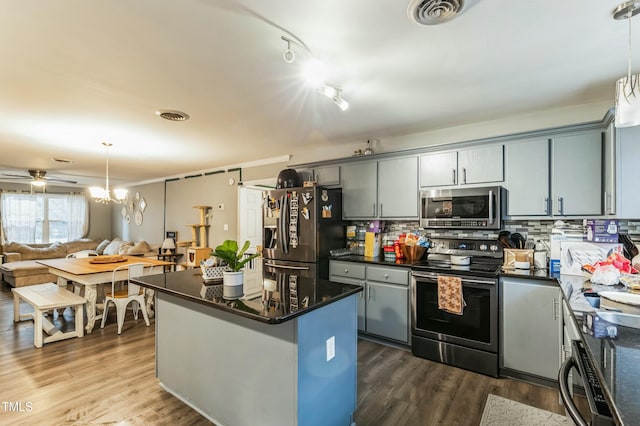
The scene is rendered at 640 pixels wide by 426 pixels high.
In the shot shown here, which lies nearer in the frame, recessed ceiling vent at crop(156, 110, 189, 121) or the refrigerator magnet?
recessed ceiling vent at crop(156, 110, 189, 121)

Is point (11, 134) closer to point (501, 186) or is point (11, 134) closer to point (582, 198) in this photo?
point (501, 186)

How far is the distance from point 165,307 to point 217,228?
3916mm

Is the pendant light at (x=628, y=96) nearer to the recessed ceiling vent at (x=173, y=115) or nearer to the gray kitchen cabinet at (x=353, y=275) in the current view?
the gray kitchen cabinet at (x=353, y=275)

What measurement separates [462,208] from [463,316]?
A: 1.05 metres

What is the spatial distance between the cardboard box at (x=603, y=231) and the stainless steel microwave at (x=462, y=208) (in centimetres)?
66

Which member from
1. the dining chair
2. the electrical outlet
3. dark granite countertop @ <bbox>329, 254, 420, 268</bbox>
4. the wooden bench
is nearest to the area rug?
the electrical outlet

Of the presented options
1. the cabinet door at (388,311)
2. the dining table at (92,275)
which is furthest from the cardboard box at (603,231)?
the dining table at (92,275)

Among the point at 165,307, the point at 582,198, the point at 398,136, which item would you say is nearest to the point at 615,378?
the point at 582,198

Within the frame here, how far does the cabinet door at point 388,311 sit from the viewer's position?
3.19m

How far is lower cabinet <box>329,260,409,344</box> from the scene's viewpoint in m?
3.19

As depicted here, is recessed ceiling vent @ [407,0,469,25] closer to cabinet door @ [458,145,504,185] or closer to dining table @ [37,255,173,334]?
cabinet door @ [458,145,504,185]

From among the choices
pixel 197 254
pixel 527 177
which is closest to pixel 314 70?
pixel 527 177

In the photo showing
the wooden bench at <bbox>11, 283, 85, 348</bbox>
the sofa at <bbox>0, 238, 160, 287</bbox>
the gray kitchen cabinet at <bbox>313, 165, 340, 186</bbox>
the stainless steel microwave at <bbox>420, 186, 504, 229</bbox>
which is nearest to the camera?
the stainless steel microwave at <bbox>420, 186, 504, 229</bbox>

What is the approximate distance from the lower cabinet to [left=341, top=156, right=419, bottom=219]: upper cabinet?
70cm
